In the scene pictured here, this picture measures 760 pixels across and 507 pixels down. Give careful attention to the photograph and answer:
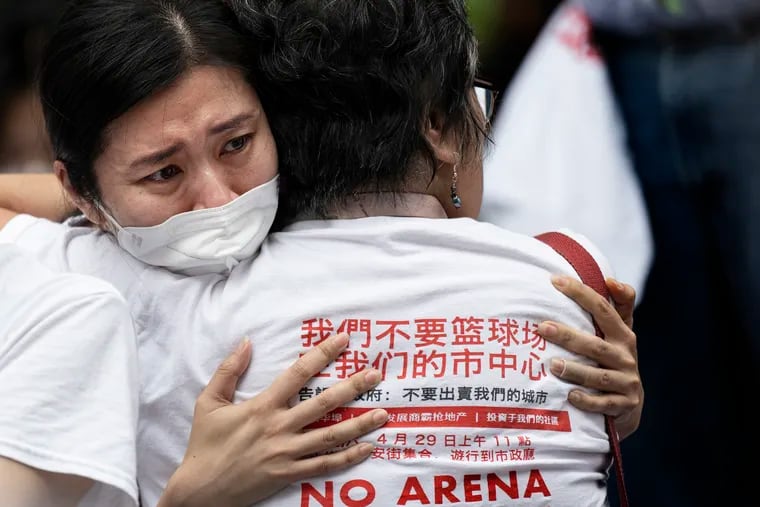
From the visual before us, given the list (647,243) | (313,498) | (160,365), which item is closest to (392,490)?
(313,498)

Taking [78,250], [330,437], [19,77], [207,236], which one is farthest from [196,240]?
[19,77]

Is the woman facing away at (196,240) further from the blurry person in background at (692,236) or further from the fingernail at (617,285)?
the blurry person in background at (692,236)

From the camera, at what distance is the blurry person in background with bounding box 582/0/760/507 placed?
9.87 feet

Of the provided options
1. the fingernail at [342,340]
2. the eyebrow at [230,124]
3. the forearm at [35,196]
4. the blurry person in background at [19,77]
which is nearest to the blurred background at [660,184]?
the blurry person in background at [19,77]

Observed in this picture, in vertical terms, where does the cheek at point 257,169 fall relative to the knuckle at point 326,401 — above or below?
above

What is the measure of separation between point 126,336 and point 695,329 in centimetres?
196

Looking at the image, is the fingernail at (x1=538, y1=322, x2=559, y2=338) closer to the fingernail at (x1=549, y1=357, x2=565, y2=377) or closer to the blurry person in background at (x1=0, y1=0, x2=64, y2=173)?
the fingernail at (x1=549, y1=357, x2=565, y2=377)

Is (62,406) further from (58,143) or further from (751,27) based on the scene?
(751,27)

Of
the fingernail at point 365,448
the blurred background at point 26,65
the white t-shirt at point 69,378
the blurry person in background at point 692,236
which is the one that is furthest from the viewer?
the blurred background at point 26,65

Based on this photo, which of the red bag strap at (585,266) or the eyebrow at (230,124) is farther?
the red bag strap at (585,266)

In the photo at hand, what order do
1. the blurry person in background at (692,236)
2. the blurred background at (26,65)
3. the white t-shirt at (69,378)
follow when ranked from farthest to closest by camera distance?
1. the blurred background at (26,65)
2. the blurry person in background at (692,236)
3. the white t-shirt at (69,378)

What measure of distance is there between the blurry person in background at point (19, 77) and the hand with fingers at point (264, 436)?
6.74 feet

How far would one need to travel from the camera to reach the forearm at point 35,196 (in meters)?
2.12

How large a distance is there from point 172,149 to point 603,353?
2.54 ft
